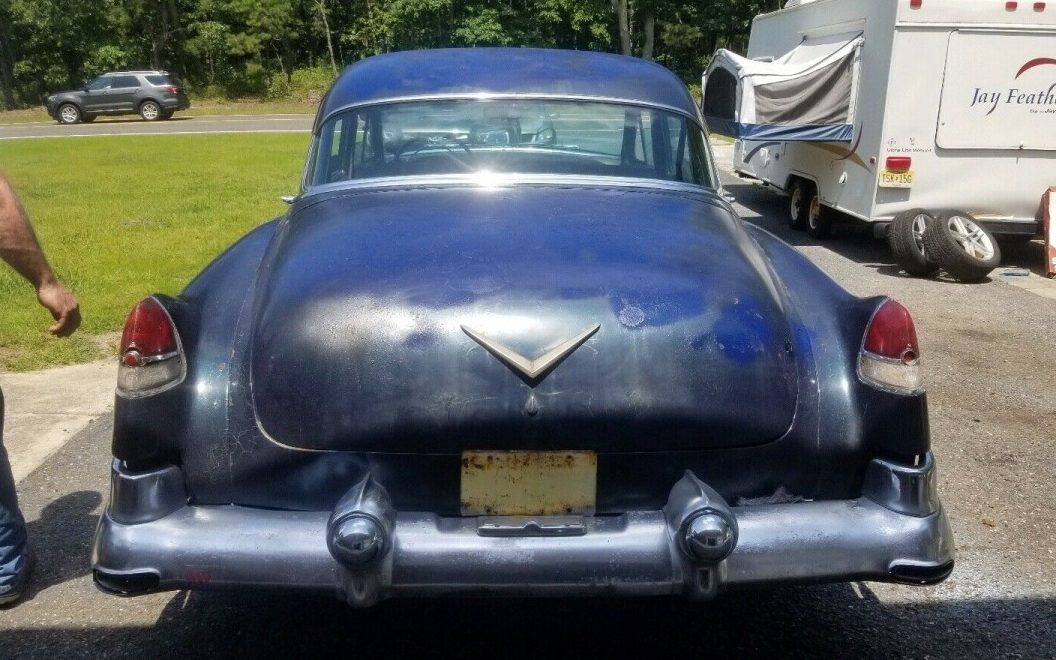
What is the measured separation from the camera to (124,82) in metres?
33.5

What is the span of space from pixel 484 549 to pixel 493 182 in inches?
61.9

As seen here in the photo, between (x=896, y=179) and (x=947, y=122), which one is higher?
(x=947, y=122)

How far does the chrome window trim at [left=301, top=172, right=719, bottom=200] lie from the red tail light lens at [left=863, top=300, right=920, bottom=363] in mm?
1091

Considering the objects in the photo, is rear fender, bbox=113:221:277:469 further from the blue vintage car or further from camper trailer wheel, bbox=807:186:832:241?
camper trailer wheel, bbox=807:186:832:241

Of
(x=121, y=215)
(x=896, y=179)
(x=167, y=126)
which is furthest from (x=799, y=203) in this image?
(x=167, y=126)

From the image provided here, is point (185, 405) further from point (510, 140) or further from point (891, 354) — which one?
point (891, 354)

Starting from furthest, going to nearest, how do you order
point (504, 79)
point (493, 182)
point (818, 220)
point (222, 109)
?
point (222, 109)
point (818, 220)
point (504, 79)
point (493, 182)

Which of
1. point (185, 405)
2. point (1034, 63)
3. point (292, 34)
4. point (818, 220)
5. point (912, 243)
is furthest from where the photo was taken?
point (292, 34)

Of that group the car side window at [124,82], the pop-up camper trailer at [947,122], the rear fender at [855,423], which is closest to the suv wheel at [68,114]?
the car side window at [124,82]

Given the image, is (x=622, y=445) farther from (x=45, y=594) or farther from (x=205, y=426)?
(x=45, y=594)

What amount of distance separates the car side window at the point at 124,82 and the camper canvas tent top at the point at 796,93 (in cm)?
2702

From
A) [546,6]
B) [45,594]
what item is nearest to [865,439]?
[45,594]

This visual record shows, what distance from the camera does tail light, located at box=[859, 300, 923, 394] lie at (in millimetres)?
2809

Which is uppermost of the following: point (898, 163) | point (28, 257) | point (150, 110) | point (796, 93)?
point (28, 257)
